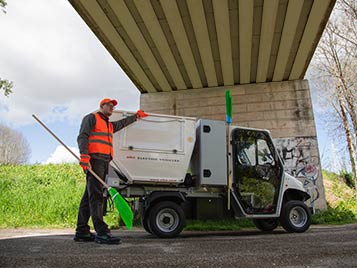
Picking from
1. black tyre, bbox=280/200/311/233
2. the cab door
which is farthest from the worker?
black tyre, bbox=280/200/311/233

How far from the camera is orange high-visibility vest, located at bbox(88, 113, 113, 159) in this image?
479cm

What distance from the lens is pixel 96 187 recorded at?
182 inches

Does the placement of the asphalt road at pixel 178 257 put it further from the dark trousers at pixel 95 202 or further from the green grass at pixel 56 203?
the green grass at pixel 56 203

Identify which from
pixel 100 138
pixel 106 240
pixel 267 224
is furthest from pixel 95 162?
pixel 267 224

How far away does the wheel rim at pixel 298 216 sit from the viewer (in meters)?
6.66

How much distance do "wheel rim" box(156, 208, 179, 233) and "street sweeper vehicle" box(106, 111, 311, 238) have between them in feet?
0.06

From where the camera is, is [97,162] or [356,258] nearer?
[356,258]

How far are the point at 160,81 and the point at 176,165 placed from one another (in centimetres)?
644

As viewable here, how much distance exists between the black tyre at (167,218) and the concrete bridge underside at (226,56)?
4.92 m

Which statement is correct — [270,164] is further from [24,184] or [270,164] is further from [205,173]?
[24,184]

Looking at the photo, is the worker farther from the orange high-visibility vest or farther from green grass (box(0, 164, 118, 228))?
green grass (box(0, 164, 118, 228))

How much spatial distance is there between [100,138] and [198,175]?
2191 millimetres

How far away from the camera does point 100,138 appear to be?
15.9 feet

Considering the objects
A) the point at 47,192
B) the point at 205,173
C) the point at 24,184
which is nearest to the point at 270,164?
the point at 205,173
